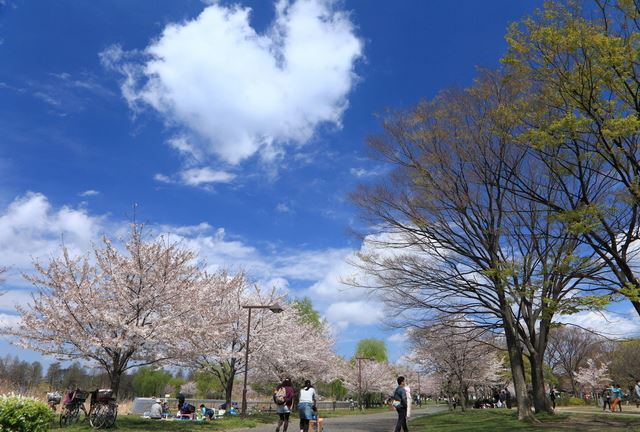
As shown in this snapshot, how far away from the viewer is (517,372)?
16781mm

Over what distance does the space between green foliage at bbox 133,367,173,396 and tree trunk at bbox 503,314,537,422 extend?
80.9m

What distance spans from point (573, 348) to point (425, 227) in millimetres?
50193

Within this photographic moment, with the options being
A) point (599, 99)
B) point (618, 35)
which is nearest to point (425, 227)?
point (599, 99)

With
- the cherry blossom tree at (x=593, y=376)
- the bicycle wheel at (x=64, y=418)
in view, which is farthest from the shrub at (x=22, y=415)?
the cherry blossom tree at (x=593, y=376)

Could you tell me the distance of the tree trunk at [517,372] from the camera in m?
16.0

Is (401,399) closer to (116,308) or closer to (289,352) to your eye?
(116,308)

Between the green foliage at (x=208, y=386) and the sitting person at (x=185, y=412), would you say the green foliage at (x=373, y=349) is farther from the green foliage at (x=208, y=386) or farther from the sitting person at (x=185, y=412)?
the sitting person at (x=185, y=412)

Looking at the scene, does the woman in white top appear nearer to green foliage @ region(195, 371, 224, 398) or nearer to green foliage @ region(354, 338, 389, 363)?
green foliage @ region(354, 338, 389, 363)

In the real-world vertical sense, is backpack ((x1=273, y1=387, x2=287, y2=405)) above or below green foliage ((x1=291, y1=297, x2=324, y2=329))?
below

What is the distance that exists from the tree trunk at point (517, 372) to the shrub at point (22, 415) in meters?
14.6

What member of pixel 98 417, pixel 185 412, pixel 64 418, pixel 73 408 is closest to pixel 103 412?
pixel 98 417

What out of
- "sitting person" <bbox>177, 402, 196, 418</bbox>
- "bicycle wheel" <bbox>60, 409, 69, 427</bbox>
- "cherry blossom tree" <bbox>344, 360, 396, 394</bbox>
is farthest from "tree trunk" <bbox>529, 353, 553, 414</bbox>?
"cherry blossom tree" <bbox>344, 360, 396, 394</bbox>

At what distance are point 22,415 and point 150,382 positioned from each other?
3441 inches

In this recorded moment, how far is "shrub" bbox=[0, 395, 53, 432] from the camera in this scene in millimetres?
7238
